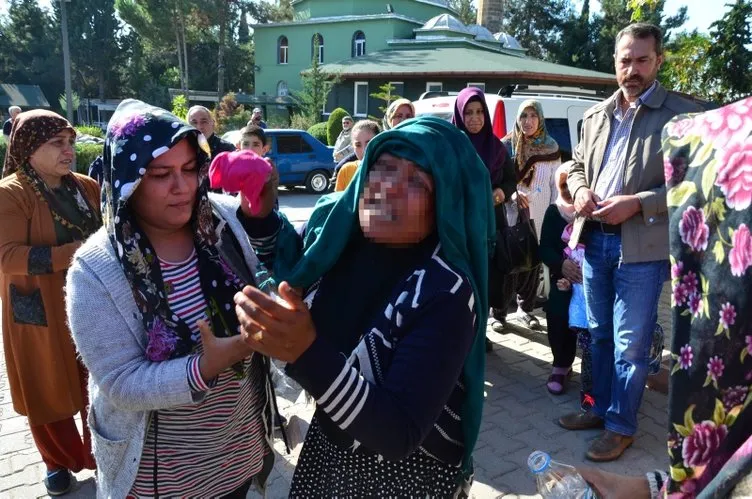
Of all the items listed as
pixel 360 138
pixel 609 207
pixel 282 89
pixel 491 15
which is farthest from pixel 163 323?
pixel 491 15

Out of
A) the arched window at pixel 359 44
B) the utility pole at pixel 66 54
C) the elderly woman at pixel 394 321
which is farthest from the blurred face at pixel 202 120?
the arched window at pixel 359 44

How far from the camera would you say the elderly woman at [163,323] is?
1.56 metres

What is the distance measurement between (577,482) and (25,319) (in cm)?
270

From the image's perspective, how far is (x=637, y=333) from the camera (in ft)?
9.86

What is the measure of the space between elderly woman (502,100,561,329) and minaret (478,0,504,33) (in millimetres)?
34218

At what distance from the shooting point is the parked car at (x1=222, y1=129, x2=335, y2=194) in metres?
14.6

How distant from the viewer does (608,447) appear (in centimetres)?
325

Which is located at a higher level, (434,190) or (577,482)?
(434,190)

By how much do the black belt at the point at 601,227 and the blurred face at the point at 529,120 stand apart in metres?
1.85

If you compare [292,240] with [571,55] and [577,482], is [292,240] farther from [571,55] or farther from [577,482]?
[571,55]

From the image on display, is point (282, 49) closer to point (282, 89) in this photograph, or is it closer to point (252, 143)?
point (282, 89)

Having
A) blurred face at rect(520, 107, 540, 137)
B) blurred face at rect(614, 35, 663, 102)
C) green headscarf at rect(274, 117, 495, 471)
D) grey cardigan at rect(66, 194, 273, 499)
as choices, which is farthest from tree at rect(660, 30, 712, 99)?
grey cardigan at rect(66, 194, 273, 499)

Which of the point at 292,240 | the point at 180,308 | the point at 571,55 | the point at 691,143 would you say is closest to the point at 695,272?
the point at 691,143

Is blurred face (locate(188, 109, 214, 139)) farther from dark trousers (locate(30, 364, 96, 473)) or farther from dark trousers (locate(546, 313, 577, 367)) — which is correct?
dark trousers (locate(546, 313, 577, 367))
